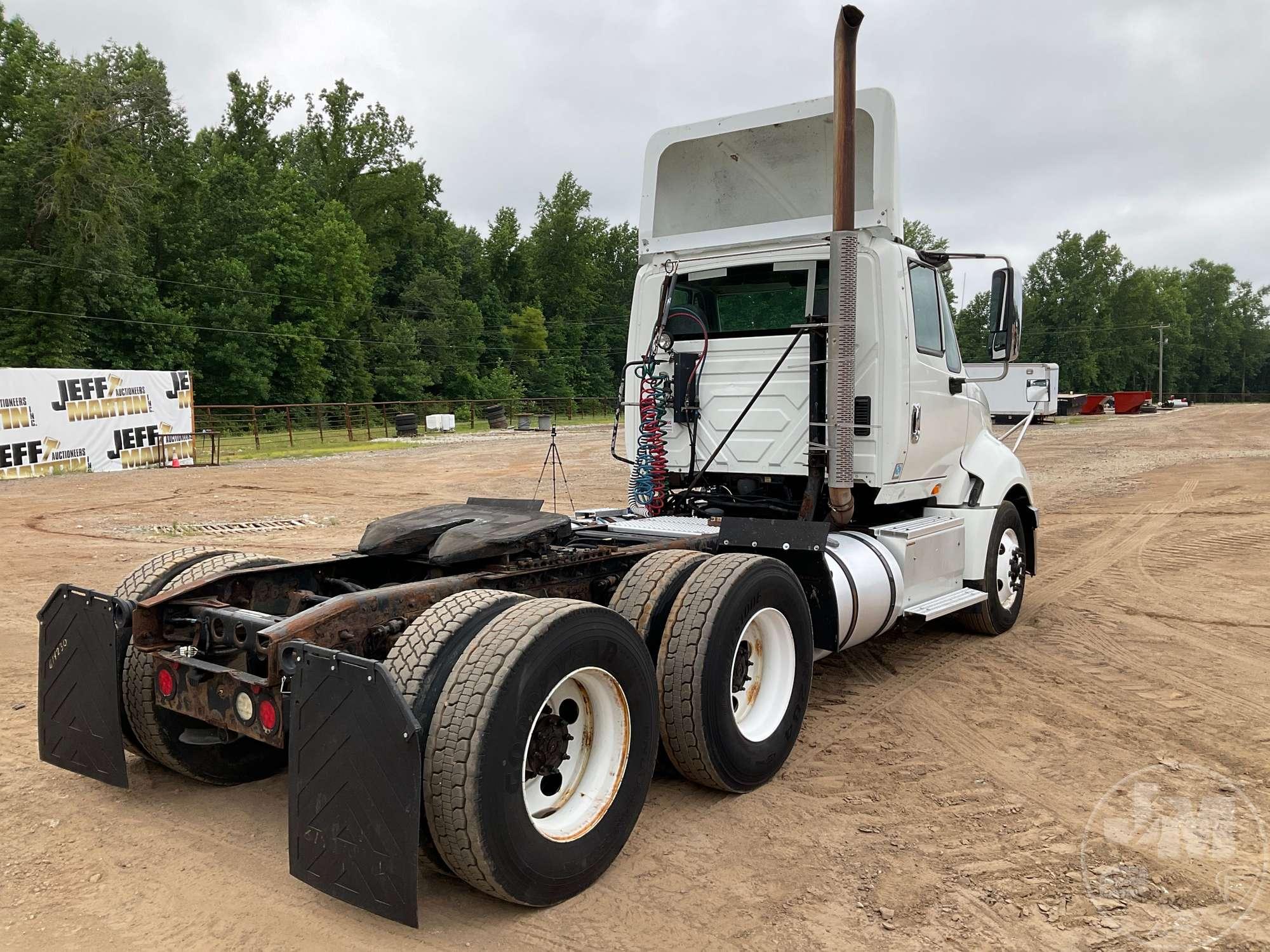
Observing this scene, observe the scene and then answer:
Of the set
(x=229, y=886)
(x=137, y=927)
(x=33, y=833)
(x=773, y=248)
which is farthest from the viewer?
(x=773, y=248)

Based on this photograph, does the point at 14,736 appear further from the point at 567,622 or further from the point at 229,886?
the point at 567,622

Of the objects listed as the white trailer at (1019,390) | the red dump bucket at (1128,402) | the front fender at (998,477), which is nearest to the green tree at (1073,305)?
the red dump bucket at (1128,402)

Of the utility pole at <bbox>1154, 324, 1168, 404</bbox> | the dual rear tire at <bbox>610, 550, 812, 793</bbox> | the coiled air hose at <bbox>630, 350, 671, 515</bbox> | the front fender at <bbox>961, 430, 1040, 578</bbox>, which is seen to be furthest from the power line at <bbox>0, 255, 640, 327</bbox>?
the utility pole at <bbox>1154, 324, 1168, 404</bbox>

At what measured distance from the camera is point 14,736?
480 cm

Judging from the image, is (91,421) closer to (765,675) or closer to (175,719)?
(175,719)

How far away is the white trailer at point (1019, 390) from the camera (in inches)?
295

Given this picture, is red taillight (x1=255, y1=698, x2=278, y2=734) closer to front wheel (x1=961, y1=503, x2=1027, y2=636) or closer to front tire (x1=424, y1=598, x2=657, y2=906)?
front tire (x1=424, y1=598, x2=657, y2=906)

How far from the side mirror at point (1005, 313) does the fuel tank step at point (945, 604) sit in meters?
1.73

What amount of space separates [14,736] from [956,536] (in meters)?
6.00

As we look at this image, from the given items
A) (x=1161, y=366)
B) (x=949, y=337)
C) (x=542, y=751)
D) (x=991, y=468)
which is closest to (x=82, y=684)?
(x=542, y=751)

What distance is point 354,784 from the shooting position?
112 inches

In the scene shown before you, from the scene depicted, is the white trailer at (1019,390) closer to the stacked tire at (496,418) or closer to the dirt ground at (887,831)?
the dirt ground at (887,831)

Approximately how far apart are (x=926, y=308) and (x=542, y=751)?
4450mm

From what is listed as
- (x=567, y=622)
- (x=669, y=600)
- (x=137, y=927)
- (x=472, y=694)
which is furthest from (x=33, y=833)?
(x=669, y=600)
